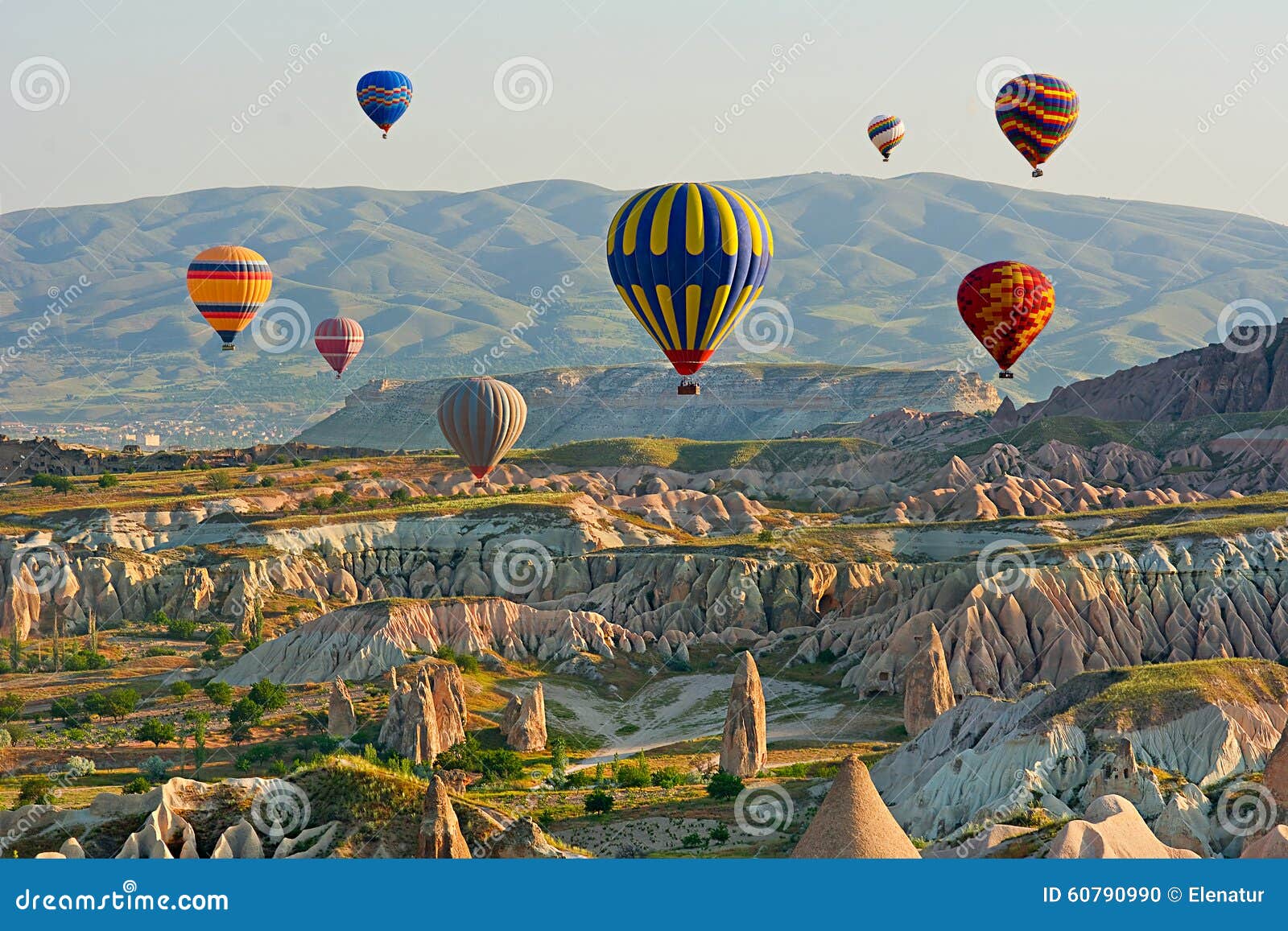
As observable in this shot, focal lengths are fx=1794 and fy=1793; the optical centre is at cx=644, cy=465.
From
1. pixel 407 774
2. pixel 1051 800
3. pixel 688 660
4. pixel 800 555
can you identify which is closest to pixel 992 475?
pixel 800 555

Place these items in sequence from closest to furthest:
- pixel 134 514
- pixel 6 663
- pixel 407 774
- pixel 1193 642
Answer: pixel 407 774, pixel 1193 642, pixel 6 663, pixel 134 514

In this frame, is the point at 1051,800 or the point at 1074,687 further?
the point at 1074,687

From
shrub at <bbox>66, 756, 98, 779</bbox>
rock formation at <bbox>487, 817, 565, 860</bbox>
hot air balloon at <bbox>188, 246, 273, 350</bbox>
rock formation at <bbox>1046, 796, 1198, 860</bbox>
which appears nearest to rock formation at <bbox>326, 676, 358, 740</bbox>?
shrub at <bbox>66, 756, 98, 779</bbox>

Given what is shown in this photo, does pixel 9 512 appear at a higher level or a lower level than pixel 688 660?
higher

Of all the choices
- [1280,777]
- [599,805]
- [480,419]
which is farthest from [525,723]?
[480,419]

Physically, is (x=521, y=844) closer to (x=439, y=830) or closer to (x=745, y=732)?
(x=439, y=830)

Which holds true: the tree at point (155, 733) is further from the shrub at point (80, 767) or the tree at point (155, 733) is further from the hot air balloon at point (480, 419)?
the hot air balloon at point (480, 419)

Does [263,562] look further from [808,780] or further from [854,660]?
[808,780]
